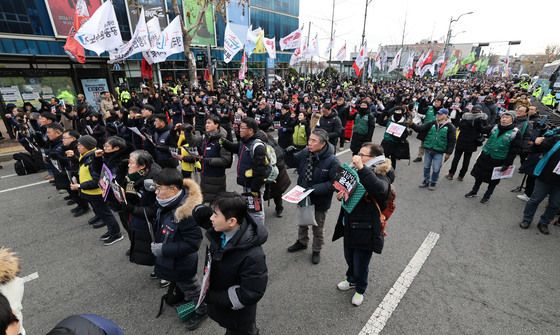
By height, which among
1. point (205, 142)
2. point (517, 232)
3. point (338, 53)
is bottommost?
point (517, 232)

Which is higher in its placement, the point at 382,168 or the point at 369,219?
the point at 382,168

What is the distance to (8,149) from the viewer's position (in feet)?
31.3

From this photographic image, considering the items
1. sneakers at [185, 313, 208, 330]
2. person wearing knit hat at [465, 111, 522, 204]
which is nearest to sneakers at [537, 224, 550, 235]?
person wearing knit hat at [465, 111, 522, 204]

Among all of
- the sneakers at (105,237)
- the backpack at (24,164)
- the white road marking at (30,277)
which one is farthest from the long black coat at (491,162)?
the backpack at (24,164)

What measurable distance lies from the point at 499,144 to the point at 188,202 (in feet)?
20.0

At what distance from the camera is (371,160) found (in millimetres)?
2654

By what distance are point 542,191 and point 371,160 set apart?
413 centimetres

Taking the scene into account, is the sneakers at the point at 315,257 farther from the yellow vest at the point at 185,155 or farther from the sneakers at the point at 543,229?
the sneakers at the point at 543,229

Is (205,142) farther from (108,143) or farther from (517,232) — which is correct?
(517,232)

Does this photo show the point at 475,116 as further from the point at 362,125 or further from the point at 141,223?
the point at 141,223

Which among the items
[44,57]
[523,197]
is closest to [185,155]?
[523,197]

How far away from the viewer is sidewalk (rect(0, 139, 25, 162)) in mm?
8896


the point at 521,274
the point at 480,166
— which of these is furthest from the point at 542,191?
the point at 521,274

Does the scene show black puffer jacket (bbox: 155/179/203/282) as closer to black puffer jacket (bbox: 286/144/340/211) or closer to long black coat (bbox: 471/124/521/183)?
black puffer jacket (bbox: 286/144/340/211)
